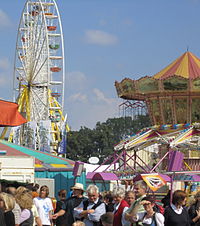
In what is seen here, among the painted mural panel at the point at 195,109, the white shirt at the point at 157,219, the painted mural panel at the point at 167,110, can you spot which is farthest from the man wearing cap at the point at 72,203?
the painted mural panel at the point at 167,110

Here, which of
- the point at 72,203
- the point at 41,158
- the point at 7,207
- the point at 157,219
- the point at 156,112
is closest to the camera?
the point at 157,219

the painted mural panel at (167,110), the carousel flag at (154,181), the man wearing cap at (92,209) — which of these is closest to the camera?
the man wearing cap at (92,209)

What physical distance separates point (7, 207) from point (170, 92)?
96.2 ft

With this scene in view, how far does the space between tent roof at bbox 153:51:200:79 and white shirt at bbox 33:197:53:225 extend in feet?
84.4

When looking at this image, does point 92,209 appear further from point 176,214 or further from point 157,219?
point 157,219

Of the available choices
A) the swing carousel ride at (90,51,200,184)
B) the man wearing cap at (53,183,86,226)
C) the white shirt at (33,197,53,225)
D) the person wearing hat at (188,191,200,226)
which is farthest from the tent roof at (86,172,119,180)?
the person wearing hat at (188,191,200,226)

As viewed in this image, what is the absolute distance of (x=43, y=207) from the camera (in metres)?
11.6

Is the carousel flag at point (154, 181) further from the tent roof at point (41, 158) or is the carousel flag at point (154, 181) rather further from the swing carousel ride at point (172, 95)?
the swing carousel ride at point (172, 95)

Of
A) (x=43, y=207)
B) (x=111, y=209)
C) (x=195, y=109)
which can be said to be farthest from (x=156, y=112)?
(x=111, y=209)

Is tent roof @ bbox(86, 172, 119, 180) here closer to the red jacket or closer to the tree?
the red jacket

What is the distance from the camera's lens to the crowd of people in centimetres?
809

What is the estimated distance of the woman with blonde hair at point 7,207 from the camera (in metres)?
8.11

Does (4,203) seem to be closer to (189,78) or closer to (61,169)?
(61,169)

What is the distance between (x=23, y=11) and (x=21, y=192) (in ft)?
147
